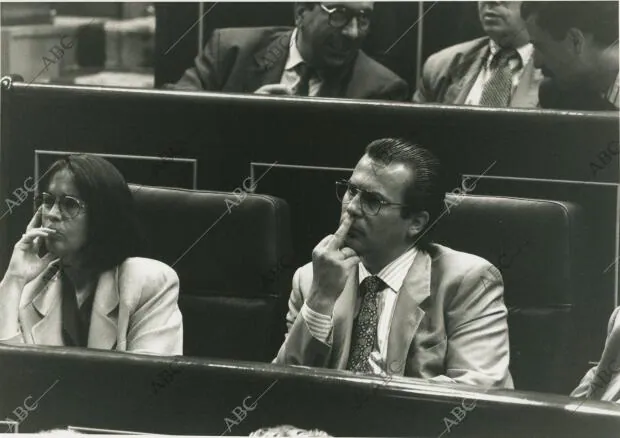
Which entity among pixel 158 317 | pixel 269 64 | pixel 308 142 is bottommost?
pixel 158 317

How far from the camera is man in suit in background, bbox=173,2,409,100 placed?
275 centimetres

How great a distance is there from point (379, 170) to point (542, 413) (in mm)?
666

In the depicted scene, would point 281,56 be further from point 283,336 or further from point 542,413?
point 542,413

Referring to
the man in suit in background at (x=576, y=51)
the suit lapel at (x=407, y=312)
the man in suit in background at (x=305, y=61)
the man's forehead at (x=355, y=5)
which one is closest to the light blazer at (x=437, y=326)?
the suit lapel at (x=407, y=312)

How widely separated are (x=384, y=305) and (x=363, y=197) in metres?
0.22

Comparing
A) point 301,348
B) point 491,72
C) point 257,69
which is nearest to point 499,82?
point 491,72

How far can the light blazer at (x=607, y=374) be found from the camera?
7.02 feet

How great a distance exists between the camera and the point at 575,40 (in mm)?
2572

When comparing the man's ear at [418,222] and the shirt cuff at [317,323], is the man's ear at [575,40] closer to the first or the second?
the man's ear at [418,222]

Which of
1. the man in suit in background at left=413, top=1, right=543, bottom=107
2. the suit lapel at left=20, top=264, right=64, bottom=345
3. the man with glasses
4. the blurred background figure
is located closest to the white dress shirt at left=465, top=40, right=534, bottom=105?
the man in suit in background at left=413, top=1, right=543, bottom=107

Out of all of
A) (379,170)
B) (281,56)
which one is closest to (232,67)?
(281,56)

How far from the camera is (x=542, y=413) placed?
6.10ft

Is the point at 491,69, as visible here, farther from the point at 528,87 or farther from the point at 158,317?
the point at 158,317

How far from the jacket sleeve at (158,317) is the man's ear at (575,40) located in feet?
3.23
